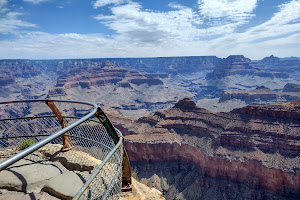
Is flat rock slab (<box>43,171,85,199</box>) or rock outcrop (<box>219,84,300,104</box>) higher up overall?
flat rock slab (<box>43,171,85,199</box>)

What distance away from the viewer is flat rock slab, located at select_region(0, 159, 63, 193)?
6176 millimetres

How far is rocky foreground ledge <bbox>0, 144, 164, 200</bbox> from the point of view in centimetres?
581

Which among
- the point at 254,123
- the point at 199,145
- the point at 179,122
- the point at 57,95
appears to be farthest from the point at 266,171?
the point at 57,95

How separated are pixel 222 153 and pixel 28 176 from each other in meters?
41.1

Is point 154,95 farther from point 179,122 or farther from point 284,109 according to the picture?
point 284,109

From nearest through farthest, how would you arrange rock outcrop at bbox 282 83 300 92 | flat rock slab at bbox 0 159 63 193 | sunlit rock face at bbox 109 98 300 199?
flat rock slab at bbox 0 159 63 193, sunlit rock face at bbox 109 98 300 199, rock outcrop at bbox 282 83 300 92

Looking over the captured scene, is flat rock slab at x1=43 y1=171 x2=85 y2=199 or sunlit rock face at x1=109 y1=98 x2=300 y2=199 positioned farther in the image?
sunlit rock face at x1=109 y1=98 x2=300 y2=199

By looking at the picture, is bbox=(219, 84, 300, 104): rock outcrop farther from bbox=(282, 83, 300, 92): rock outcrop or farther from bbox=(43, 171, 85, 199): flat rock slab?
bbox=(43, 171, 85, 199): flat rock slab

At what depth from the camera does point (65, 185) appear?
20.1 feet

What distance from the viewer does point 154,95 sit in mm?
193250

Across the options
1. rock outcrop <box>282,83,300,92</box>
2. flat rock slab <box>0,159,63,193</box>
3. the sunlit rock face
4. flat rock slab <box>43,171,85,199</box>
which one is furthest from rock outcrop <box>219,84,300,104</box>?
flat rock slab <box>0,159,63,193</box>

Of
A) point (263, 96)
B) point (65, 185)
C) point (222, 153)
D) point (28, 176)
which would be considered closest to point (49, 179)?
point (28, 176)

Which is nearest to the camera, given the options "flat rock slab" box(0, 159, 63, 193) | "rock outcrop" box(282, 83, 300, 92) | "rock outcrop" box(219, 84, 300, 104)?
"flat rock slab" box(0, 159, 63, 193)

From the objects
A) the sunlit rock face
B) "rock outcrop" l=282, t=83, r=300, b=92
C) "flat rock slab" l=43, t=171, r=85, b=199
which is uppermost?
"flat rock slab" l=43, t=171, r=85, b=199
